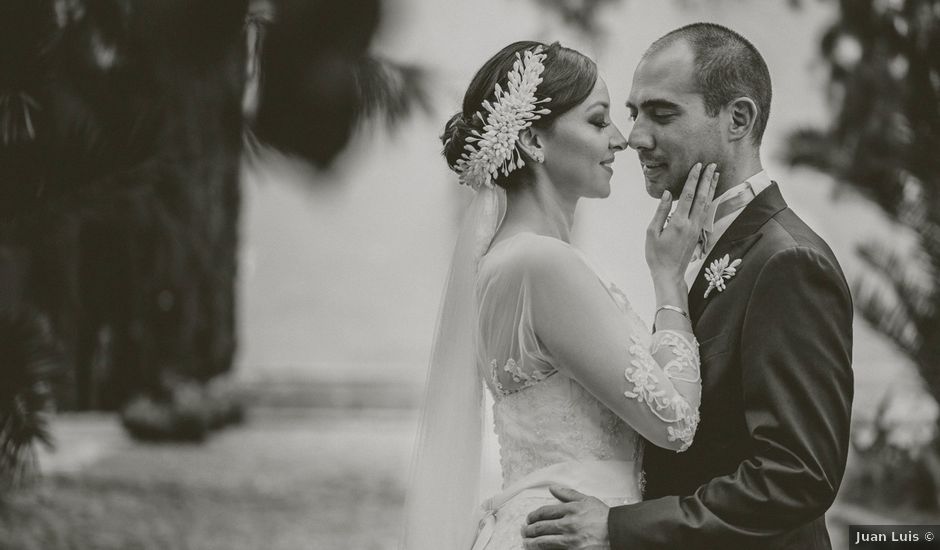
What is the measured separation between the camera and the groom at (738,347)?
8.04ft

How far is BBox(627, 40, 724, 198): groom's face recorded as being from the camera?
2836 mm

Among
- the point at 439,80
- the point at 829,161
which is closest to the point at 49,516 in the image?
the point at 439,80

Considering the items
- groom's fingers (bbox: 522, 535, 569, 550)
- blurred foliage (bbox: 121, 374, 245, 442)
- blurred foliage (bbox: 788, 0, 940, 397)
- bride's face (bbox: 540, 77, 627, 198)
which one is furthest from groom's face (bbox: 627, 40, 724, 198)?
blurred foliage (bbox: 121, 374, 245, 442)

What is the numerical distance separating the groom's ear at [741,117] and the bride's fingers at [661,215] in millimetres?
229

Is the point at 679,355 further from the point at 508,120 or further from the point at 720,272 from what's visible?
the point at 508,120

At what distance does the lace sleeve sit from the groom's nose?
34cm

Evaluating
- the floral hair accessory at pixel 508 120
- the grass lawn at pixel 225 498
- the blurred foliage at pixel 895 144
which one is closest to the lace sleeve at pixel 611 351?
the floral hair accessory at pixel 508 120

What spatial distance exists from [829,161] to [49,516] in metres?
6.26

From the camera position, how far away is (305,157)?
380 cm

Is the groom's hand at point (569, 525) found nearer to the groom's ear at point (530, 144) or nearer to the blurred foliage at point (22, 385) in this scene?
the groom's ear at point (530, 144)

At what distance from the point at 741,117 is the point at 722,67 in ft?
0.46

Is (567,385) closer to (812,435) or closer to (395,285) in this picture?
(812,435)

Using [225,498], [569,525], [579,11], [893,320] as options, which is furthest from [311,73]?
[225,498]

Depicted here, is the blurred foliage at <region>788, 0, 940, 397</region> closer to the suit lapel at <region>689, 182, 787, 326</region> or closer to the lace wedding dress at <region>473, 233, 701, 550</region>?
the suit lapel at <region>689, 182, 787, 326</region>
